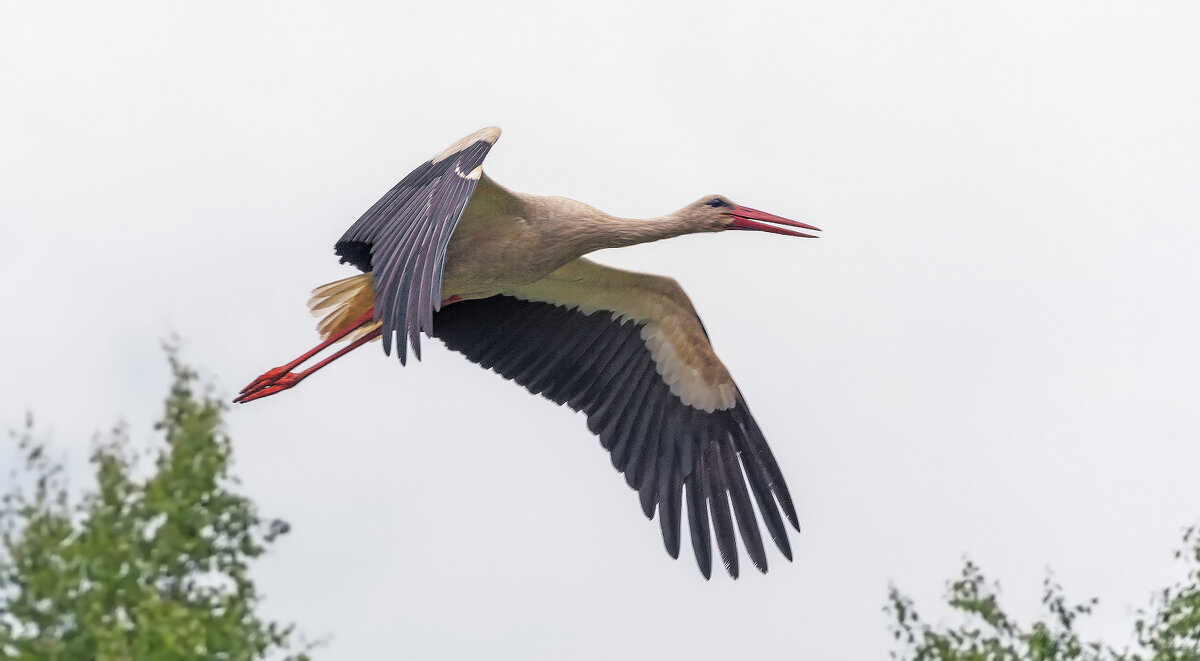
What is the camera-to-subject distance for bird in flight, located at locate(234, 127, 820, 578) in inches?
564

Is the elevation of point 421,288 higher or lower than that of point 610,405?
lower

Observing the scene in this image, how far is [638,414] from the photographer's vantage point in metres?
15.5

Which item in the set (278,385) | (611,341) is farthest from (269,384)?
(611,341)

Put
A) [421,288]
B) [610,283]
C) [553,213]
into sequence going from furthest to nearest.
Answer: [610,283], [553,213], [421,288]

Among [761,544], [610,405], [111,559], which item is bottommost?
[761,544]

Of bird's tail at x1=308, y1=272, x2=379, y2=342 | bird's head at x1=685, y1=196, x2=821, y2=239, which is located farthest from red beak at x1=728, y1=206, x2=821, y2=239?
bird's tail at x1=308, y1=272, x2=379, y2=342

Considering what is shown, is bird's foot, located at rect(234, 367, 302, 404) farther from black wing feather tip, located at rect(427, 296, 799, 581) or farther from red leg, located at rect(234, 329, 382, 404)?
black wing feather tip, located at rect(427, 296, 799, 581)

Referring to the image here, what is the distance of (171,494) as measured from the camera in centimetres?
1917

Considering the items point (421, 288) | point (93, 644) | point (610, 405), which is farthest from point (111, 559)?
point (421, 288)

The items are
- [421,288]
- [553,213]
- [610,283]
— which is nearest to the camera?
[421,288]

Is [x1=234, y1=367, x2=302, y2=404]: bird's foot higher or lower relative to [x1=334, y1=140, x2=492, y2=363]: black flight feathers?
higher

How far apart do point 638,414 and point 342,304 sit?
1.87 m

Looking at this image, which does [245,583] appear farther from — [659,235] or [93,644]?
[659,235]

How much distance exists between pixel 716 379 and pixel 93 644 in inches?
212
